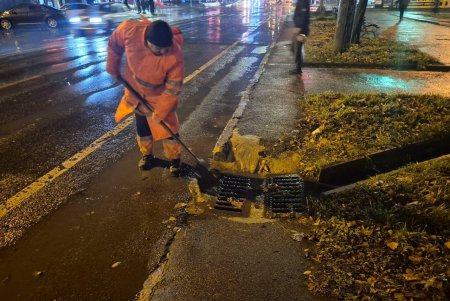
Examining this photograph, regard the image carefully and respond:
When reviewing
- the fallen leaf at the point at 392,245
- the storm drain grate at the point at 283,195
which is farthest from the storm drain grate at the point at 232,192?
Answer: the fallen leaf at the point at 392,245

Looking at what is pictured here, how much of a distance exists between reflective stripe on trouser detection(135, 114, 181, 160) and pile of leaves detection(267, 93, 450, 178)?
Answer: 121 cm

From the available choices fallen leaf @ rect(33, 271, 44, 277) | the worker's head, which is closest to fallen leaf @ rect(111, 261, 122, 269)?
fallen leaf @ rect(33, 271, 44, 277)

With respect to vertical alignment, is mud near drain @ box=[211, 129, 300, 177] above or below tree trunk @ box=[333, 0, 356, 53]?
below

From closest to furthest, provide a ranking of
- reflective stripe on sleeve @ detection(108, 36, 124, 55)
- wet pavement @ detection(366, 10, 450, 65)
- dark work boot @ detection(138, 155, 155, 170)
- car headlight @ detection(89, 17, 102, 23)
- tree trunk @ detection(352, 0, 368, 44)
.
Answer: reflective stripe on sleeve @ detection(108, 36, 124, 55)
dark work boot @ detection(138, 155, 155, 170)
wet pavement @ detection(366, 10, 450, 65)
tree trunk @ detection(352, 0, 368, 44)
car headlight @ detection(89, 17, 102, 23)

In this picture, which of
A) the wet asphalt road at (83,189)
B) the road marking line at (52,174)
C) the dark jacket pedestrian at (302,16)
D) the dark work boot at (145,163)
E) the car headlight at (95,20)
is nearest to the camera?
the wet asphalt road at (83,189)

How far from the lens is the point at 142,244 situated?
2.93 metres

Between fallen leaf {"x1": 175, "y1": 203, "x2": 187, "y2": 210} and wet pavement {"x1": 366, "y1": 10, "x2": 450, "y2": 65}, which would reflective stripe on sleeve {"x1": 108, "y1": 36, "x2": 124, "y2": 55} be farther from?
wet pavement {"x1": 366, "y1": 10, "x2": 450, "y2": 65}

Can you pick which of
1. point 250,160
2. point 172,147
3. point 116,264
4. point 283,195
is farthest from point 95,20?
point 116,264

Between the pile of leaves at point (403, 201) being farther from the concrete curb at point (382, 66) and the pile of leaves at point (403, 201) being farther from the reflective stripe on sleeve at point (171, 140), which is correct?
the concrete curb at point (382, 66)

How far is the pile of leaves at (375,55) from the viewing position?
8441mm

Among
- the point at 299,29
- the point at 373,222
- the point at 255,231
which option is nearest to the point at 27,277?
the point at 255,231

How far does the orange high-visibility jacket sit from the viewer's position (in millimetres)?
3496

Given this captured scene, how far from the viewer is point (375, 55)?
923 cm

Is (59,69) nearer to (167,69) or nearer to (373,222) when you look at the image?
(167,69)
